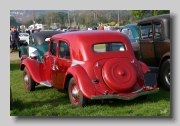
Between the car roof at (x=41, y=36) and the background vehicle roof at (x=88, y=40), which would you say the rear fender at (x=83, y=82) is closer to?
the background vehicle roof at (x=88, y=40)

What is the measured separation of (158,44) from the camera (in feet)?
27.6

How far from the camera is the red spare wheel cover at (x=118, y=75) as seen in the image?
20.4ft

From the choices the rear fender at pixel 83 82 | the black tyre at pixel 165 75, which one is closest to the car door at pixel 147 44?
the black tyre at pixel 165 75

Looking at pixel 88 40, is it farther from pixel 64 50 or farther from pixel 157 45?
pixel 157 45

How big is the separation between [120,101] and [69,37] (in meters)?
1.71

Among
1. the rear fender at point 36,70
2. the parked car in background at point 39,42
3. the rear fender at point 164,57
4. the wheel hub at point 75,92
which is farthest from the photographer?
the parked car in background at point 39,42

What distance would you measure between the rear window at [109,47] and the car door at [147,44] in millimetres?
1798

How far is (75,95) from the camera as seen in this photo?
651 centimetres

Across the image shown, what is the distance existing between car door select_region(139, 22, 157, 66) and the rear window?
5.90 feet

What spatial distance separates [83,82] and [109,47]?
113 centimetres

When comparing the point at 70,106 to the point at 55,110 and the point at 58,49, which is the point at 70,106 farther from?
the point at 58,49

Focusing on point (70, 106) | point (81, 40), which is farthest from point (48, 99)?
point (81, 40)

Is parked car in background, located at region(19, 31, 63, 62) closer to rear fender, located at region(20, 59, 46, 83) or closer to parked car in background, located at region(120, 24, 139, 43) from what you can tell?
rear fender, located at region(20, 59, 46, 83)

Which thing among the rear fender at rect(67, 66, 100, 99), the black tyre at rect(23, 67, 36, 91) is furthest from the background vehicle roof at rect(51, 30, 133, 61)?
the black tyre at rect(23, 67, 36, 91)
